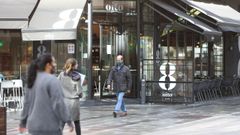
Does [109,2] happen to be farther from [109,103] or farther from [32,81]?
[32,81]

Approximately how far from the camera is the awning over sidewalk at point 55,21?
18203 millimetres

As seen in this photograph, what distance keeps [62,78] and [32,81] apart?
431 cm

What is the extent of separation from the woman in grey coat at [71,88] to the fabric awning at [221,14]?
1053 cm

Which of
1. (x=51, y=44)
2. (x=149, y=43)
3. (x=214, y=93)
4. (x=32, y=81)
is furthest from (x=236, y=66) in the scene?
(x=32, y=81)

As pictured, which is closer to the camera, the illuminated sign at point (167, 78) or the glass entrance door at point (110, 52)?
the illuminated sign at point (167, 78)

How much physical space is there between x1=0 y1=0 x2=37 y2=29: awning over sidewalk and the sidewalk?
3.20 metres

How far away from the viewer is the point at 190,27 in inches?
792

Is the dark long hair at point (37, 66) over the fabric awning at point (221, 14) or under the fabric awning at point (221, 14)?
under

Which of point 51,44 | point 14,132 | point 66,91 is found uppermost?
point 51,44

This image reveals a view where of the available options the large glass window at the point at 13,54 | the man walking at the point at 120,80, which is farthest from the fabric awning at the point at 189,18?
the large glass window at the point at 13,54

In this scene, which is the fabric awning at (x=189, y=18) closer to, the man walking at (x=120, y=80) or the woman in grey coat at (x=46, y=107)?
the man walking at (x=120, y=80)

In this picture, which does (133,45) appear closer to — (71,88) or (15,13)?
(15,13)

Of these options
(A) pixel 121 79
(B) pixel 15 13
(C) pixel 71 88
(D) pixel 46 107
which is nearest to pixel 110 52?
(B) pixel 15 13

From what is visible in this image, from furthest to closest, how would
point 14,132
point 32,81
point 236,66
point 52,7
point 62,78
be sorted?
point 236,66 → point 52,7 → point 14,132 → point 62,78 → point 32,81
